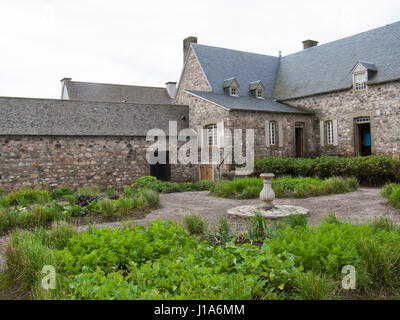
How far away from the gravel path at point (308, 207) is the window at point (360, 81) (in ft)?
28.9

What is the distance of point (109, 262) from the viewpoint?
14.8 feet

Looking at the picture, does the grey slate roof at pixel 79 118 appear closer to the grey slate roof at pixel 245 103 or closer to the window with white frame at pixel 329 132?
the grey slate roof at pixel 245 103

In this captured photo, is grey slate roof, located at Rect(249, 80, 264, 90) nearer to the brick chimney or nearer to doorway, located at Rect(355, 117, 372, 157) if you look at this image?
doorway, located at Rect(355, 117, 372, 157)

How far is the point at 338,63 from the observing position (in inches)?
866

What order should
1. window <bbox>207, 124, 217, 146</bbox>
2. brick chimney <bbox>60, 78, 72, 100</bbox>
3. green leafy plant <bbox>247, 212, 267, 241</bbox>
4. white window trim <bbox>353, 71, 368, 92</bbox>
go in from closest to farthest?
1. green leafy plant <bbox>247, 212, 267, 241</bbox>
2. white window trim <bbox>353, 71, 368, 92</bbox>
3. window <bbox>207, 124, 217, 146</bbox>
4. brick chimney <bbox>60, 78, 72, 100</bbox>

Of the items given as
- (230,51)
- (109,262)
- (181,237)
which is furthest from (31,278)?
(230,51)

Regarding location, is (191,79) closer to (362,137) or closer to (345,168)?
(362,137)

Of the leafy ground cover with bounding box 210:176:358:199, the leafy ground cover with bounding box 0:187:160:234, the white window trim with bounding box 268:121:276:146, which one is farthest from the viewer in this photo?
the white window trim with bounding box 268:121:276:146

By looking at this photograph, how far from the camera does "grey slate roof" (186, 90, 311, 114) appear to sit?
19.6 metres

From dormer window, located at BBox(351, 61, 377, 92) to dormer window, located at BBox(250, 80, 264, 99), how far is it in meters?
5.84

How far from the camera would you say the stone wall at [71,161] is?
16.8m

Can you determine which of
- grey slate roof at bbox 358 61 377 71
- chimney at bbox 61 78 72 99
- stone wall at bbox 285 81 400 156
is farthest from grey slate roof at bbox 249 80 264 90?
chimney at bbox 61 78 72 99

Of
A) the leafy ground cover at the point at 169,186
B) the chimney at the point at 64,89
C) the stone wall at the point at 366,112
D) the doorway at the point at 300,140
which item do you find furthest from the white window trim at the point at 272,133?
the chimney at the point at 64,89
